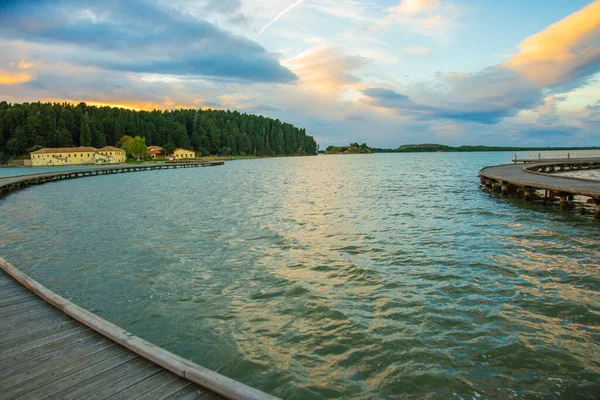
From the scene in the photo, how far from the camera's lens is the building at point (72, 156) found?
358ft

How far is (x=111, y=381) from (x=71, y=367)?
0.74 metres

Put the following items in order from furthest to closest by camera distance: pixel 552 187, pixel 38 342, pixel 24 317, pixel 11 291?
pixel 552 187, pixel 11 291, pixel 24 317, pixel 38 342

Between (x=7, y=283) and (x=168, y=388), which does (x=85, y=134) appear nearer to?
(x=7, y=283)

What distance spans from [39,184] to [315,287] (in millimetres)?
51334

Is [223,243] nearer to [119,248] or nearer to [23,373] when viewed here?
[119,248]

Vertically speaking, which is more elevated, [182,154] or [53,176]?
[182,154]

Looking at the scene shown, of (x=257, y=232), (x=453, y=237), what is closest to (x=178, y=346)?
(x=257, y=232)

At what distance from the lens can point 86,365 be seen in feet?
14.1

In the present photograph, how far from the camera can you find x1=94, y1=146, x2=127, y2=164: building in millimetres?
112812

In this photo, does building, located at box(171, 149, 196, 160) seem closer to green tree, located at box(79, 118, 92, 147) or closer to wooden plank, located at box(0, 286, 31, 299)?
green tree, located at box(79, 118, 92, 147)

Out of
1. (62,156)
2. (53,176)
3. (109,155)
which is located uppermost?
(109,155)

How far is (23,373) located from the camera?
13.8 ft

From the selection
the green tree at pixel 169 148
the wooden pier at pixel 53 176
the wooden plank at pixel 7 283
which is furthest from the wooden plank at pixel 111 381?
the green tree at pixel 169 148

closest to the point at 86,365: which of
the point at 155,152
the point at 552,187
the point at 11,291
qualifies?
the point at 11,291
